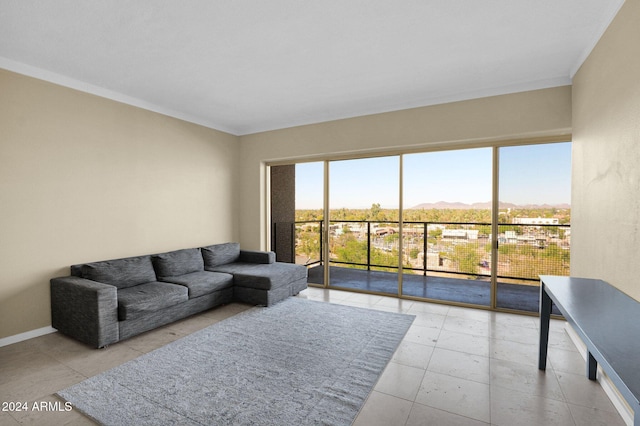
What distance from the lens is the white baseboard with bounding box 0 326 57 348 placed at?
9.74 feet

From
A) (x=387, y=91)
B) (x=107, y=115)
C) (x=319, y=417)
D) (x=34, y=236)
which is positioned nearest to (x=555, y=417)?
(x=319, y=417)

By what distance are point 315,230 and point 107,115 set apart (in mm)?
3384

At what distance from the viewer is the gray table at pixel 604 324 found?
1083 mm

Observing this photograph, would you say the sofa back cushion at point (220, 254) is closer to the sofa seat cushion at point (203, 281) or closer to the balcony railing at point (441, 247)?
the sofa seat cushion at point (203, 281)

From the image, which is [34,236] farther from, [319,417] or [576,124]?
[576,124]

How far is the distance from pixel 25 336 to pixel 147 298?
1.21m

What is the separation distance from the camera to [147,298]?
3195mm

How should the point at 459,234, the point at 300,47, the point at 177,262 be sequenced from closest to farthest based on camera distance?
the point at 300,47 < the point at 177,262 < the point at 459,234

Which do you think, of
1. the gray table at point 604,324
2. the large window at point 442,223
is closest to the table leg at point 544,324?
the gray table at point 604,324

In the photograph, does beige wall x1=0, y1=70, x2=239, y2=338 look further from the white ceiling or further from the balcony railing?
the balcony railing

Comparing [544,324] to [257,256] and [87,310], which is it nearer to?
[257,256]

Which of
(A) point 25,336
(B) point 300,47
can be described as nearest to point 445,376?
(B) point 300,47

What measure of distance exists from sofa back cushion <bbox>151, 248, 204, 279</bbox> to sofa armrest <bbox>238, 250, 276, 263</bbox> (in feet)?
2.48

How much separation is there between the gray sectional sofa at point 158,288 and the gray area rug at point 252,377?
1.57ft
